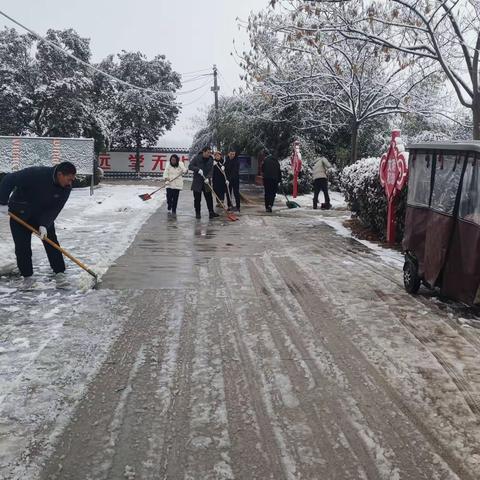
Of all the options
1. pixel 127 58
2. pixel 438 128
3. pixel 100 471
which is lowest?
pixel 100 471

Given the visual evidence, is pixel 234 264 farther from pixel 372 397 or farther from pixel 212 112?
pixel 212 112

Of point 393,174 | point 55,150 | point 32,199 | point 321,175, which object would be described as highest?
point 55,150

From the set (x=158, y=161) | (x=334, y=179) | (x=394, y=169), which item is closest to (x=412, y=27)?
(x=394, y=169)

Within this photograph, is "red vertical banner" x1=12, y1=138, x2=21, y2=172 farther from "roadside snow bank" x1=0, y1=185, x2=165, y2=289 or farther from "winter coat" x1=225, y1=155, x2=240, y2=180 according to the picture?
"winter coat" x1=225, y1=155, x2=240, y2=180

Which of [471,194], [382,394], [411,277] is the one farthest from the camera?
[411,277]

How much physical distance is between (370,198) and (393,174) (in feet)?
4.09

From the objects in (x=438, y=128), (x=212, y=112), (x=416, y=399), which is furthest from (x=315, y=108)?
(x=416, y=399)

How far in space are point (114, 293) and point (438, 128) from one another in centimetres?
1913

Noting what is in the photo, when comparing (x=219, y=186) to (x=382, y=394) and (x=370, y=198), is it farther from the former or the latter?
(x=382, y=394)

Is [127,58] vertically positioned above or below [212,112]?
above

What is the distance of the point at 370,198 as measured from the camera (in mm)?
10000

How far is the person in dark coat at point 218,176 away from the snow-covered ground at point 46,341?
5.86 meters

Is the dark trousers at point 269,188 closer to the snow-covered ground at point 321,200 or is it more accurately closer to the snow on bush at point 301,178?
the snow-covered ground at point 321,200

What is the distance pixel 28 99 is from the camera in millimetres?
25281
